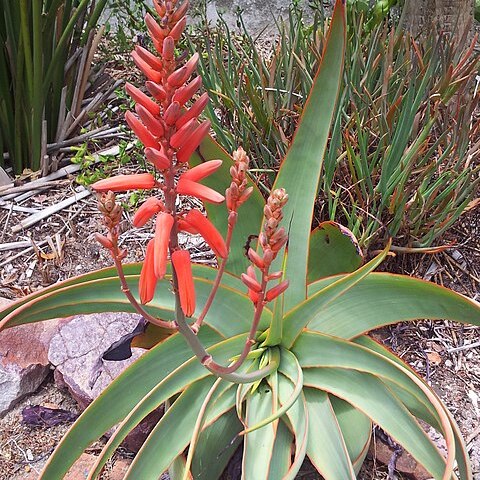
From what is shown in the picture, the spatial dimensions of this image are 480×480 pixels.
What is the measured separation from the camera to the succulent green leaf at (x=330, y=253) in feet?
4.75

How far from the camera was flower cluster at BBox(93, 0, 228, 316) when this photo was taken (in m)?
0.68

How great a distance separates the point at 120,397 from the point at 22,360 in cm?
60

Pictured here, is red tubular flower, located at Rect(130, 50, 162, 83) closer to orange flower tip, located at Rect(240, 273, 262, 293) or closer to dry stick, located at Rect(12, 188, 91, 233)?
orange flower tip, located at Rect(240, 273, 262, 293)

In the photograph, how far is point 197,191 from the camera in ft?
2.44

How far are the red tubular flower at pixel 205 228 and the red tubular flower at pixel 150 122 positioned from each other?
11 cm

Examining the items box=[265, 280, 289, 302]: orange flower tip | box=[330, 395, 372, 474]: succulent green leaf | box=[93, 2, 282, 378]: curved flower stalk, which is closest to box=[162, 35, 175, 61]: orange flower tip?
box=[93, 2, 282, 378]: curved flower stalk

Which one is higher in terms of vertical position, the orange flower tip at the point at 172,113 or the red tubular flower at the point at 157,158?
the orange flower tip at the point at 172,113

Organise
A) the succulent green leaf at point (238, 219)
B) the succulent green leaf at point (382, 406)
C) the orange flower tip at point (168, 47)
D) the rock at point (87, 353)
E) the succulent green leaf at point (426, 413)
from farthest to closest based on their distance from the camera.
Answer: the rock at point (87, 353)
the succulent green leaf at point (238, 219)
the succulent green leaf at point (382, 406)
the succulent green leaf at point (426, 413)
the orange flower tip at point (168, 47)

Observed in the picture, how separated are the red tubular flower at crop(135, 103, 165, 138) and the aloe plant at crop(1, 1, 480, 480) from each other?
36 cm

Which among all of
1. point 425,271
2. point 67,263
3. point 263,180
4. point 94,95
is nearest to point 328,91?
point 263,180

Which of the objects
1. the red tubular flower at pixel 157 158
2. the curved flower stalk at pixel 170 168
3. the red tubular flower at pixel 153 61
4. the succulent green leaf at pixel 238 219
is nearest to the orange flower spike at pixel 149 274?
the curved flower stalk at pixel 170 168

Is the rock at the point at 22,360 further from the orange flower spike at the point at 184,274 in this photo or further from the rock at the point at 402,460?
the orange flower spike at the point at 184,274

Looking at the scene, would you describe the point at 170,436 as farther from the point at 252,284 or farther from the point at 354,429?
the point at 252,284

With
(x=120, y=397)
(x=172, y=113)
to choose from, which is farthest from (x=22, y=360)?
(x=172, y=113)
